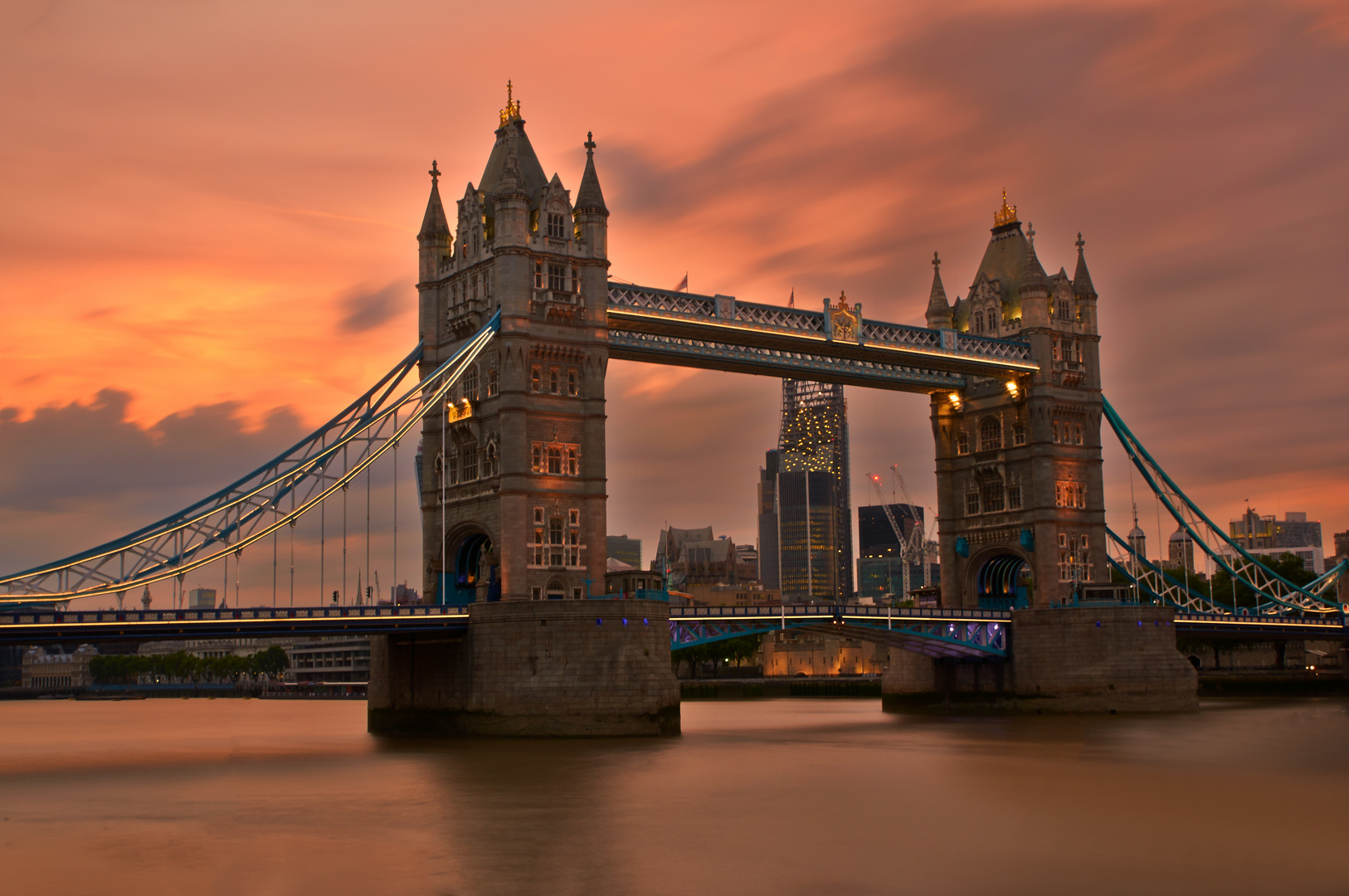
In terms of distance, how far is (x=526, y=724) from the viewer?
5969 centimetres

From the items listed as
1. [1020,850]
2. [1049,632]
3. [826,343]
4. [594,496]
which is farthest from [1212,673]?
[1020,850]

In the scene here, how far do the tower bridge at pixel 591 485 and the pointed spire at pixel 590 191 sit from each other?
0.39 ft

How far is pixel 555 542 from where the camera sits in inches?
2608

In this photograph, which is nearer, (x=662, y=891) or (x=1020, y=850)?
(x=662, y=891)

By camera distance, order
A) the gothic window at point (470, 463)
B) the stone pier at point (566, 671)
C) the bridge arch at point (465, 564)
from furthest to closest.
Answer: the gothic window at point (470, 463)
the bridge arch at point (465, 564)
the stone pier at point (566, 671)

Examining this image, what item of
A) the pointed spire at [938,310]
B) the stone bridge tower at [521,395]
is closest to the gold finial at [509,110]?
the stone bridge tower at [521,395]

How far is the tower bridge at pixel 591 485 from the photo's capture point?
198 feet

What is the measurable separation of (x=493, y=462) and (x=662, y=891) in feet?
132

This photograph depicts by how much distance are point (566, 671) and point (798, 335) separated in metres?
24.4

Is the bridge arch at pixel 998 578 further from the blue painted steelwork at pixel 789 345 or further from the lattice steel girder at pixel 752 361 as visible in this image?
the lattice steel girder at pixel 752 361

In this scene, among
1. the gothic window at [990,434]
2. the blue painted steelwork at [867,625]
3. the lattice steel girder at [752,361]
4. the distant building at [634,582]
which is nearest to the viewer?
the distant building at [634,582]

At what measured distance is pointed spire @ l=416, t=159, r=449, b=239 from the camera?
72188mm

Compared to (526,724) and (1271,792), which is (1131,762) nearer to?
(1271,792)

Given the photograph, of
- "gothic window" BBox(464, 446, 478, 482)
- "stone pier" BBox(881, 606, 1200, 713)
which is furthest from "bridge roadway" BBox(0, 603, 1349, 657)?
"gothic window" BBox(464, 446, 478, 482)
